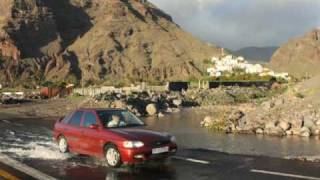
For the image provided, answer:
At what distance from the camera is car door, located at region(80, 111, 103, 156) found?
608 inches

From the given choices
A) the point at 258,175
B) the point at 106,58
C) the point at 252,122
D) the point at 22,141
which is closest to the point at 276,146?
the point at 252,122

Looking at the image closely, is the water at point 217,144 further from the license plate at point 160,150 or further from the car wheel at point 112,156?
the license plate at point 160,150

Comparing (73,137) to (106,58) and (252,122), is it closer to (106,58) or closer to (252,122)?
(252,122)

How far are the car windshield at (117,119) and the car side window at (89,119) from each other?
187mm

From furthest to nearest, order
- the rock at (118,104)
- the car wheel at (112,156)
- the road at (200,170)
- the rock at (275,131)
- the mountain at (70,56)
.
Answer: the mountain at (70,56)
the rock at (118,104)
the rock at (275,131)
the car wheel at (112,156)
the road at (200,170)

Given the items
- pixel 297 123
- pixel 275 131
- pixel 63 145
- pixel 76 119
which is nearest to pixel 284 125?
pixel 297 123

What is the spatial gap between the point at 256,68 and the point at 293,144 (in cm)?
17355

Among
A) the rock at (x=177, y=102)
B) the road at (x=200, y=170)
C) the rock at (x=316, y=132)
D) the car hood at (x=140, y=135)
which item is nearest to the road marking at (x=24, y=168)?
the road at (x=200, y=170)

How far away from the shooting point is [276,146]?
82.1 feet

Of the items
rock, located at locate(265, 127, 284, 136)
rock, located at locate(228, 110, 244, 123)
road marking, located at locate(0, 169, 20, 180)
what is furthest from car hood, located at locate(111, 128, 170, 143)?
rock, located at locate(228, 110, 244, 123)

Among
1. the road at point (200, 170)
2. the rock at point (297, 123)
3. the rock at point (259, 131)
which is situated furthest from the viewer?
the rock at point (259, 131)

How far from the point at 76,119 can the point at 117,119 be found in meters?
1.78

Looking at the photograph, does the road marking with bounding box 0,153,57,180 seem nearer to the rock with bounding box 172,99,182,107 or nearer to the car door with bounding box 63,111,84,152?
the car door with bounding box 63,111,84,152

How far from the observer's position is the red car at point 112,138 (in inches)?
562
